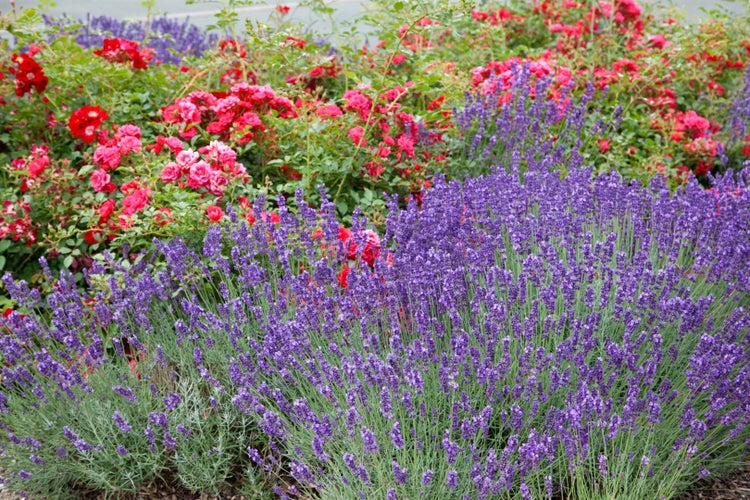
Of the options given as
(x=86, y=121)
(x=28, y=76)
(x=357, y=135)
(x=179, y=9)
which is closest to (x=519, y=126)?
(x=357, y=135)

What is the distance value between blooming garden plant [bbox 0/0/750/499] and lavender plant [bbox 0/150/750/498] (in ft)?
0.06

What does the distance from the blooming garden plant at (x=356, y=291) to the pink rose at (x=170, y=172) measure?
3cm

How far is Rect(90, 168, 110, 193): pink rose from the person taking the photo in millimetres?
4163

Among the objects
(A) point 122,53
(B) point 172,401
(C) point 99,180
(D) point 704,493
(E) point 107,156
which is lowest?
(D) point 704,493

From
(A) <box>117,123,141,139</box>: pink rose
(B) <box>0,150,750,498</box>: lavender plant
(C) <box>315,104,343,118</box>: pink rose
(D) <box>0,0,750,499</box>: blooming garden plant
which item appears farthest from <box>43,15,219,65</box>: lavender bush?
(B) <box>0,150,750,498</box>: lavender plant

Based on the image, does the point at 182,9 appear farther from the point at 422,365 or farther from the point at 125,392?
the point at 422,365

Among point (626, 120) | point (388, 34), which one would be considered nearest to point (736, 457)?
point (626, 120)

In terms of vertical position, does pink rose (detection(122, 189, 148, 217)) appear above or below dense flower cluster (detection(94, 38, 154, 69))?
below

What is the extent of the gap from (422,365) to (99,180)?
2.15m

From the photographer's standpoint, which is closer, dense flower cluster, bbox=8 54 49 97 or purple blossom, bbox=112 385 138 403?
purple blossom, bbox=112 385 138 403

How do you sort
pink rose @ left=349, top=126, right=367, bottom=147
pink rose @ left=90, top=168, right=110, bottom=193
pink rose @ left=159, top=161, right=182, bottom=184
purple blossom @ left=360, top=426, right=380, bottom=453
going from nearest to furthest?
purple blossom @ left=360, top=426, right=380, bottom=453 < pink rose @ left=159, top=161, right=182, bottom=184 < pink rose @ left=90, top=168, right=110, bottom=193 < pink rose @ left=349, top=126, right=367, bottom=147

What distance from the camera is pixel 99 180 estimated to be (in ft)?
13.7

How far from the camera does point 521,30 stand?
7574 mm

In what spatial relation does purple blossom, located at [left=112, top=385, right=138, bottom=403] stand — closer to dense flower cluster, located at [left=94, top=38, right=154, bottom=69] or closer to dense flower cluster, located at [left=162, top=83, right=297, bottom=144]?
dense flower cluster, located at [left=162, top=83, right=297, bottom=144]
